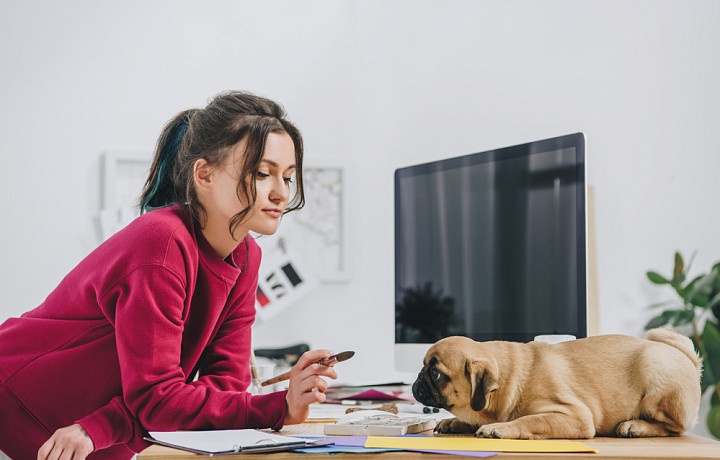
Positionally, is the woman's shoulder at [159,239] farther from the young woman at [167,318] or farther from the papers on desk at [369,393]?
the papers on desk at [369,393]

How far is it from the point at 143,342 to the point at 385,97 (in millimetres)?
1916

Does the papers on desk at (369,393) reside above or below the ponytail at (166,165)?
below

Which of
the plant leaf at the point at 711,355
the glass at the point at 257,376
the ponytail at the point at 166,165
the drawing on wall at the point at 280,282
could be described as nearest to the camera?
the ponytail at the point at 166,165

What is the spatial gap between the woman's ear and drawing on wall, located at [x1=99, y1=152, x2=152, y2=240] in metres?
1.33

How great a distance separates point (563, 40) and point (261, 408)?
204 centimetres

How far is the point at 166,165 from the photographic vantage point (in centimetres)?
113

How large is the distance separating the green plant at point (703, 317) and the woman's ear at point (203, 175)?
5.82 ft

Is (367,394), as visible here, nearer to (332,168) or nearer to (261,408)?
(261,408)

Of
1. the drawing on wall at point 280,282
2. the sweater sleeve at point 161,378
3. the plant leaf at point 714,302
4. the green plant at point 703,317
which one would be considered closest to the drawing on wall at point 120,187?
the drawing on wall at point 280,282

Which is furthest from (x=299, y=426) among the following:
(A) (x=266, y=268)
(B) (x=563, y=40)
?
(B) (x=563, y=40)

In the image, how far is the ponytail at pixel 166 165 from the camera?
1.13 m

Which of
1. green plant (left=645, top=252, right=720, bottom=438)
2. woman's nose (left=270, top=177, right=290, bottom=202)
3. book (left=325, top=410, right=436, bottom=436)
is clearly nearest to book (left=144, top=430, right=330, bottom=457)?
book (left=325, top=410, right=436, bottom=436)

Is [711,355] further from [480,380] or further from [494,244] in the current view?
[480,380]

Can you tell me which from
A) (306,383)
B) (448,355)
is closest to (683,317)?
(448,355)
